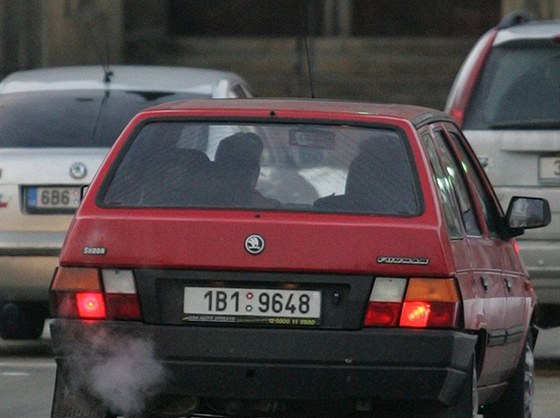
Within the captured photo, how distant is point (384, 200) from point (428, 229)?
230 millimetres

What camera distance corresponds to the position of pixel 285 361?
7.50m

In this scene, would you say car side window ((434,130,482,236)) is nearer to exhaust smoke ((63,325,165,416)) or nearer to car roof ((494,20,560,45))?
exhaust smoke ((63,325,165,416))

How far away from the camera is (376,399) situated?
766cm

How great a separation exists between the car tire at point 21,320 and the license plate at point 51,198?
1194 millimetres

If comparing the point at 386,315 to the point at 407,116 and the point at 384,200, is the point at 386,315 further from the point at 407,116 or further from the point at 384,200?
the point at 407,116

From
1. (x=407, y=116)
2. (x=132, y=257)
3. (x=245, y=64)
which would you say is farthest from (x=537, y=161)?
(x=245, y=64)

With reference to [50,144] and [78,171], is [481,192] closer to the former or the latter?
[78,171]

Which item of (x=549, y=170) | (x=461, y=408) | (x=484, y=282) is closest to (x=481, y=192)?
(x=484, y=282)

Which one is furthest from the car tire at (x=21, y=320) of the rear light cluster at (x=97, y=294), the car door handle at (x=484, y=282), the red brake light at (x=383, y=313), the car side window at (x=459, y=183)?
the red brake light at (x=383, y=313)

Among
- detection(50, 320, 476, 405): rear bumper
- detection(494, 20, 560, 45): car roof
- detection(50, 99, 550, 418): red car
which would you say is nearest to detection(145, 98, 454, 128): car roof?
detection(50, 99, 550, 418): red car

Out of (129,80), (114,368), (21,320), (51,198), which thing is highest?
(114,368)

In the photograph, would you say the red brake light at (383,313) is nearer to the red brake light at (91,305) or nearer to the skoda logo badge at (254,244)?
the skoda logo badge at (254,244)

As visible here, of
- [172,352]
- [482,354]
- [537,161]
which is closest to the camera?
[172,352]

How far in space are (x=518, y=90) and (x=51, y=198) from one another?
2720 millimetres
